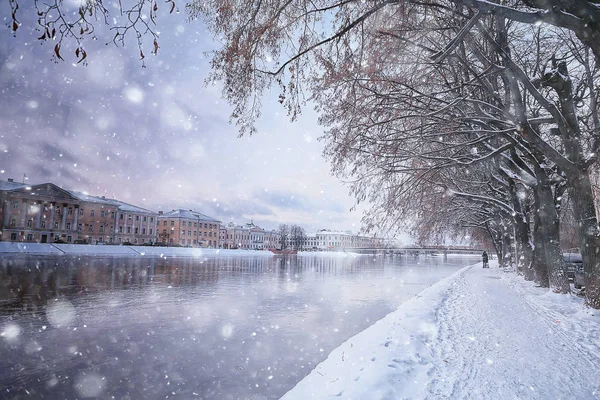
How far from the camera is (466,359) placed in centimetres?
567

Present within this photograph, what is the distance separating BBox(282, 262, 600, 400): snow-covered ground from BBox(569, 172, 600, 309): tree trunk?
61 cm

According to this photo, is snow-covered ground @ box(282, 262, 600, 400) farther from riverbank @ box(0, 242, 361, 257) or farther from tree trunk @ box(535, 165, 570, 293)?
riverbank @ box(0, 242, 361, 257)

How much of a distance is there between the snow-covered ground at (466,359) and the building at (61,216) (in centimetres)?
7092

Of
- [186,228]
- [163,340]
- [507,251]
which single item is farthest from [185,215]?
[163,340]

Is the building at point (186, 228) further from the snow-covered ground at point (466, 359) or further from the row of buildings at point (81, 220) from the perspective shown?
the snow-covered ground at point (466, 359)

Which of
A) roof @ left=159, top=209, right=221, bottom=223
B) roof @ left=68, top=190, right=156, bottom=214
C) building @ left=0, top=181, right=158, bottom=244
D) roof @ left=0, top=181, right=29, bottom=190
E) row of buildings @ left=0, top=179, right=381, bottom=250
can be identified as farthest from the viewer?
roof @ left=159, top=209, right=221, bottom=223

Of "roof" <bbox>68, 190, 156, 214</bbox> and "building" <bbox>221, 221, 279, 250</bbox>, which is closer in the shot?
"roof" <bbox>68, 190, 156, 214</bbox>

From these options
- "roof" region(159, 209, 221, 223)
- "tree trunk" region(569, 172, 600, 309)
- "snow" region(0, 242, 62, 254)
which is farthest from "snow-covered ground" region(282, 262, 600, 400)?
"roof" region(159, 209, 221, 223)

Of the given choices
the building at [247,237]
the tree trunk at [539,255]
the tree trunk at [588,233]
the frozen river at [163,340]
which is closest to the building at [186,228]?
the building at [247,237]

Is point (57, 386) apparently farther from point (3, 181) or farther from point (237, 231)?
point (237, 231)

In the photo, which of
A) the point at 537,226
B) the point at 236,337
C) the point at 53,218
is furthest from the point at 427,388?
the point at 53,218

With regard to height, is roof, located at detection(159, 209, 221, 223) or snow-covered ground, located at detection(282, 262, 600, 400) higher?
roof, located at detection(159, 209, 221, 223)

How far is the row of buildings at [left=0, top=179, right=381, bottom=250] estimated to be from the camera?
71562mm

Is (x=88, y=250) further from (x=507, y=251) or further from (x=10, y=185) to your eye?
(x=507, y=251)
